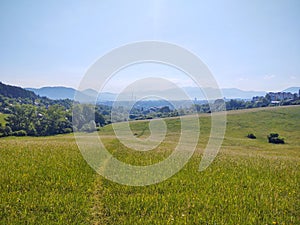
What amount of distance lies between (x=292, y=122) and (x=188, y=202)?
103634 mm

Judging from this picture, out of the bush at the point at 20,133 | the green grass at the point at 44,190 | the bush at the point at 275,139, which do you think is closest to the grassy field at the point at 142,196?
the green grass at the point at 44,190

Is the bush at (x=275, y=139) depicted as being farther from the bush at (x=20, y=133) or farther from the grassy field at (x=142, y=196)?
the bush at (x=20, y=133)

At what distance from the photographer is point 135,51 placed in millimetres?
16125

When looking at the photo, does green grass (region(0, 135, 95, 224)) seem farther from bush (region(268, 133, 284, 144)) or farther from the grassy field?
bush (region(268, 133, 284, 144))

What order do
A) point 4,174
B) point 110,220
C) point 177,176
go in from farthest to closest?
point 177,176, point 4,174, point 110,220

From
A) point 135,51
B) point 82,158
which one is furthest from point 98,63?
point 82,158

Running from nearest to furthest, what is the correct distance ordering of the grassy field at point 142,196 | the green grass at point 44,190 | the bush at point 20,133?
the green grass at point 44,190 → the grassy field at point 142,196 → the bush at point 20,133

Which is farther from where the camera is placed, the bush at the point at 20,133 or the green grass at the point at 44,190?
the bush at the point at 20,133

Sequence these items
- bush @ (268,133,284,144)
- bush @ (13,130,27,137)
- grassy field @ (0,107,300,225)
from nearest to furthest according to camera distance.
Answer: grassy field @ (0,107,300,225), bush @ (268,133,284,144), bush @ (13,130,27,137)

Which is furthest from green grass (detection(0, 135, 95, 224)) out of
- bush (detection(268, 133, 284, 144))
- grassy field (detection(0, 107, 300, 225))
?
bush (detection(268, 133, 284, 144))

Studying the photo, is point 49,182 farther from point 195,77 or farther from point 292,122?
point 292,122

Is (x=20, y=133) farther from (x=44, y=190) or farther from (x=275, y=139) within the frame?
(x=44, y=190)

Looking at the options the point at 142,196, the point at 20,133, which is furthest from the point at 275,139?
the point at 20,133

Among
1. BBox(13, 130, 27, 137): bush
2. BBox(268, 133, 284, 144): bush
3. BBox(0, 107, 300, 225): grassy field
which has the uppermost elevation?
BBox(0, 107, 300, 225): grassy field
